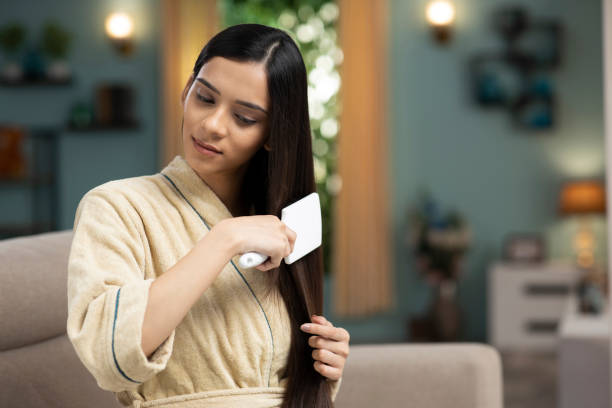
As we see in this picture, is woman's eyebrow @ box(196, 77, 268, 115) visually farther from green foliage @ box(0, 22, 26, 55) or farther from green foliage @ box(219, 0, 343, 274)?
green foliage @ box(0, 22, 26, 55)

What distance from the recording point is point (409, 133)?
17.5 feet

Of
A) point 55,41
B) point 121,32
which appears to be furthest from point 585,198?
point 55,41

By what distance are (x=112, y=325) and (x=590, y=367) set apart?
7.81ft

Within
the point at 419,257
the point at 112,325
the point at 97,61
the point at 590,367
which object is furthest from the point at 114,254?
the point at 97,61

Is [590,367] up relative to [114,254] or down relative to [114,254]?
down

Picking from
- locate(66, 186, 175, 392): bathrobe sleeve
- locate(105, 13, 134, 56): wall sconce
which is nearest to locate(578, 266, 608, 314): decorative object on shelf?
locate(66, 186, 175, 392): bathrobe sleeve

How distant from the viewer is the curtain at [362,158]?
521 cm

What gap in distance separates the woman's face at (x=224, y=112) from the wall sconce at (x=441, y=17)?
4.29m

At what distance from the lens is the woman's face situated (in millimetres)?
1099

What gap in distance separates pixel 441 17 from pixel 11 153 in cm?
335

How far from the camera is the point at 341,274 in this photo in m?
5.25

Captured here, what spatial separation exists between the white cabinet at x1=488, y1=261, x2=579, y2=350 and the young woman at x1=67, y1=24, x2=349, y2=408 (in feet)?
12.2

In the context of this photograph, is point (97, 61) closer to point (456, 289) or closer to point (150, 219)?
point (456, 289)

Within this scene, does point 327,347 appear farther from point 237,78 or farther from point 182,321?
point 237,78
